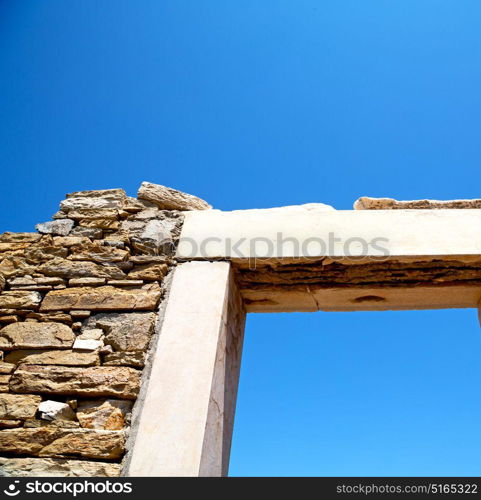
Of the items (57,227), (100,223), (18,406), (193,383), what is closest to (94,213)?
(100,223)

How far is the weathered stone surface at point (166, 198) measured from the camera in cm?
318

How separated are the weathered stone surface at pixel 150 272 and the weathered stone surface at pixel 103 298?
0.06 meters

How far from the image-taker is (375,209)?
9.99 feet

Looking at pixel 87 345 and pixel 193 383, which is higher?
pixel 87 345

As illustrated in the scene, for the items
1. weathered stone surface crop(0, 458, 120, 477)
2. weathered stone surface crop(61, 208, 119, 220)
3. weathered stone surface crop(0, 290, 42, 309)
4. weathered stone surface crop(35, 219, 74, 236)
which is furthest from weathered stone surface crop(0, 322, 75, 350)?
weathered stone surface crop(61, 208, 119, 220)

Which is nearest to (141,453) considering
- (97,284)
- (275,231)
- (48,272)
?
(97,284)

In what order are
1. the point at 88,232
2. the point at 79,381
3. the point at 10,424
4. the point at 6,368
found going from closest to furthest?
the point at 10,424, the point at 79,381, the point at 6,368, the point at 88,232

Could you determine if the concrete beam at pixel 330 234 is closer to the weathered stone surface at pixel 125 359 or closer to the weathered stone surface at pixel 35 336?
the weathered stone surface at pixel 125 359

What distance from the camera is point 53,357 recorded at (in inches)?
95.6

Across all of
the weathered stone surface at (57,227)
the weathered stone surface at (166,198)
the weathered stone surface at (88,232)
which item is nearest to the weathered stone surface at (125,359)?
the weathered stone surface at (88,232)

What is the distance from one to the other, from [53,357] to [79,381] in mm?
234

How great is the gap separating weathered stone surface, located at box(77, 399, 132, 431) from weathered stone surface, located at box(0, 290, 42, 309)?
2.40ft

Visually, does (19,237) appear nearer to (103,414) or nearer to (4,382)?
(4,382)
